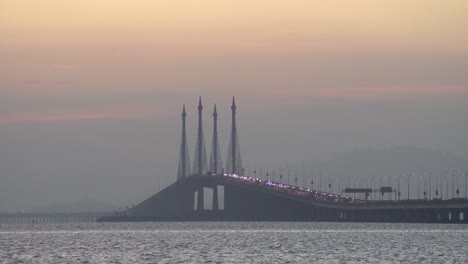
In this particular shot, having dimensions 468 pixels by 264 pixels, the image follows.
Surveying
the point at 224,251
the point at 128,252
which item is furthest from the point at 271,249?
the point at 128,252

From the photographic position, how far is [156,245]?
169 meters

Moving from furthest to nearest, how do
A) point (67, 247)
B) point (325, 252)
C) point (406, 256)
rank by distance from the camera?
point (67, 247) → point (325, 252) → point (406, 256)

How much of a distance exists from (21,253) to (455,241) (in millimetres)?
60922

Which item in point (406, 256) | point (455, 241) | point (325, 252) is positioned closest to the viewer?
point (406, 256)

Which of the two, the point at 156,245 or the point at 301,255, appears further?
the point at 156,245

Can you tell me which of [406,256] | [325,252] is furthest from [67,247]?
[406,256]

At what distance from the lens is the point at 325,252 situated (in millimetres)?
144875

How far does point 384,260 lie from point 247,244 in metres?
45.4

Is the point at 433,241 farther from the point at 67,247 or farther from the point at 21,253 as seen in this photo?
the point at 21,253

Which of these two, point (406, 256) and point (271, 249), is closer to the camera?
point (406, 256)

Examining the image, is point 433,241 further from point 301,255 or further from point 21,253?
point 21,253

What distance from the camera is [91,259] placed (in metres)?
129

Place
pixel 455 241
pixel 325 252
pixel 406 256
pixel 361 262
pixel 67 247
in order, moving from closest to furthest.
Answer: pixel 361 262 → pixel 406 256 → pixel 325 252 → pixel 67 247 → pixel 455 241

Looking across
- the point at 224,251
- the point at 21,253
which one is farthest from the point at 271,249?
the point at 21,253
